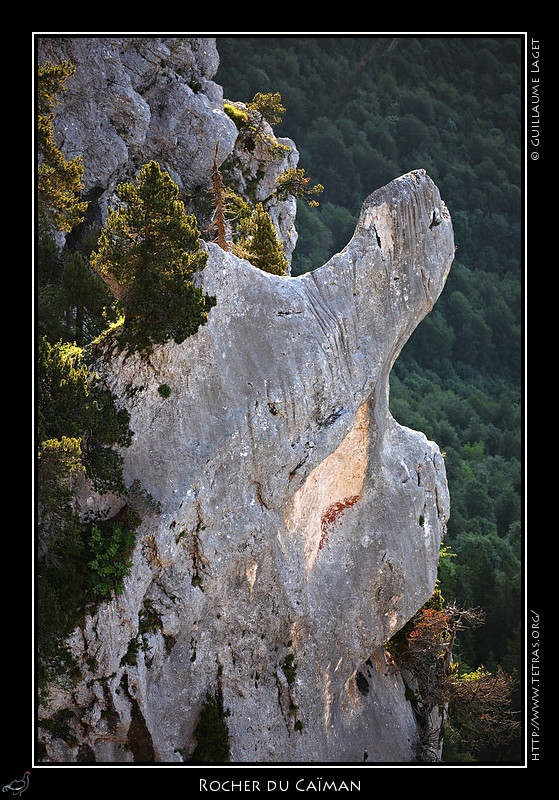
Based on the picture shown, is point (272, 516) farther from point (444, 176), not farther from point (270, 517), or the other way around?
point (444, 176)

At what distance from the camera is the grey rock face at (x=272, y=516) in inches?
929

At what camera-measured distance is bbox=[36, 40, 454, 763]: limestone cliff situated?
23.5 meters

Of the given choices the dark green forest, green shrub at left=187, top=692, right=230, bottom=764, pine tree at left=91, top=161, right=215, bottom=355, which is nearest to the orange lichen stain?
green shrub at left=187, top=692, right=230, bottom=764

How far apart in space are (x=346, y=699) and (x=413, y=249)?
1760cm

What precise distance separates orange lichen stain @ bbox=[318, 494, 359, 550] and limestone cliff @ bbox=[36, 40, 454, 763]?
4 cm

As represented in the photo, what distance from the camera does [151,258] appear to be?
2277cm

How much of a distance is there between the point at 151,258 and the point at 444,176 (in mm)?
97134

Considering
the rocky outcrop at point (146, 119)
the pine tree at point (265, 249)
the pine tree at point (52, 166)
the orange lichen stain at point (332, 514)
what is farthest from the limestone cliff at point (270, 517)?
the rocky outcrop at point (146, 119)

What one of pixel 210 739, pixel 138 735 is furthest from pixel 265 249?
pixel 138 735

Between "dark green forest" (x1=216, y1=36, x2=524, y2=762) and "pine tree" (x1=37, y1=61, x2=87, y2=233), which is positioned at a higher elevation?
"dark green forest" (x1=216, y1=36, x2=524, y2=762)

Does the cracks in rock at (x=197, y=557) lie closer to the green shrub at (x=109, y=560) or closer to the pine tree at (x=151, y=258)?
the green shrub at (x=109, y=560)

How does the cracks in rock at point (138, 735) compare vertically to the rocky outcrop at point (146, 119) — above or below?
below
